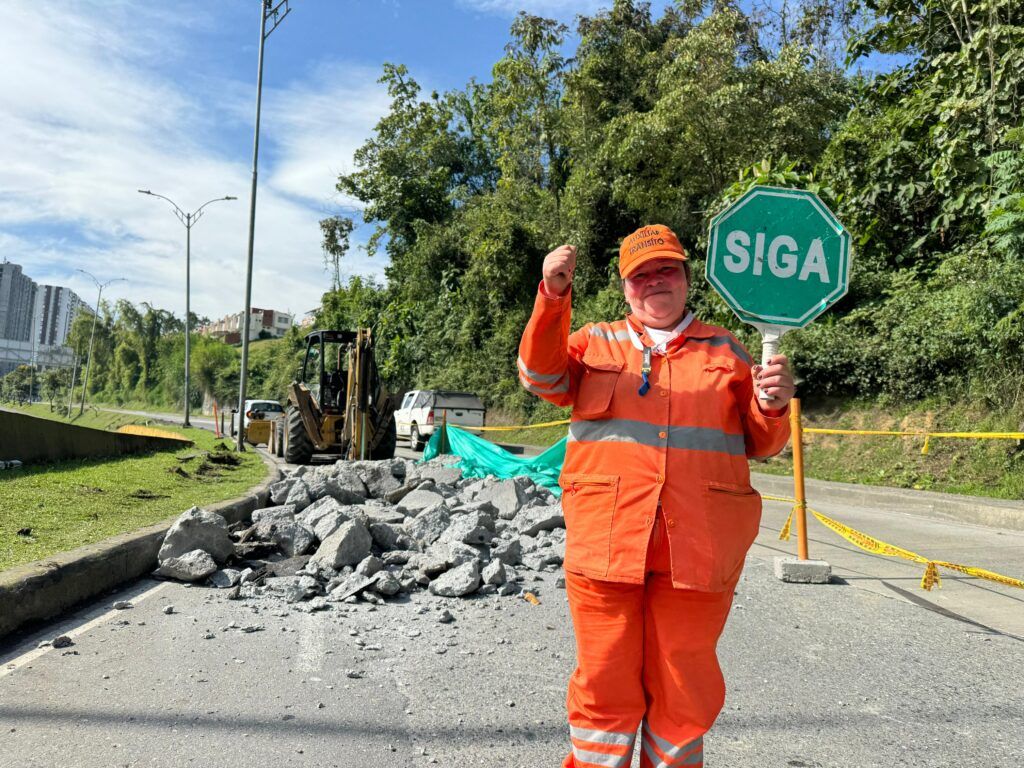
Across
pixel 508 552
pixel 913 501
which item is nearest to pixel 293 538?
pixel 508 552

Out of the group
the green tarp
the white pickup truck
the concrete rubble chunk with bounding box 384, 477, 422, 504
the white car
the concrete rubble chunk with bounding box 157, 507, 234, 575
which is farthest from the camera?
the white car

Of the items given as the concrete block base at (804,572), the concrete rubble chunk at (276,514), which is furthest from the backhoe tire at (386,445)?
the concrete block base at (804,572)

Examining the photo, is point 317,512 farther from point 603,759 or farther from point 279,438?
point 279,438

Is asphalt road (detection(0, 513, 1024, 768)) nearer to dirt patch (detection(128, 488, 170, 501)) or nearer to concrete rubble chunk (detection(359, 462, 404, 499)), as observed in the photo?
dirt patch (detection(128, 488, 170, 501))

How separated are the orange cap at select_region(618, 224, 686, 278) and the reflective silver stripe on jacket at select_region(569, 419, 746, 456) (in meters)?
0.50

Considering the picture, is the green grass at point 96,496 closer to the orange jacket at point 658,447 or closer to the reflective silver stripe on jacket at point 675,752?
the orange jacket at point 658,447

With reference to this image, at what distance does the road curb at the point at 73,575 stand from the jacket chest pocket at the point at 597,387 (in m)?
3.71

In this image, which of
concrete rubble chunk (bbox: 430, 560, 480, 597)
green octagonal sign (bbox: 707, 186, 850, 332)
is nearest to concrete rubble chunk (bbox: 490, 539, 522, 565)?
concrete rubble chunk (bbox: 430, 560, 480, 597)

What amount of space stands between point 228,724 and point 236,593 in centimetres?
218

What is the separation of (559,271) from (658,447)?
62cm

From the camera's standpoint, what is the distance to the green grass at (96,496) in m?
5.98

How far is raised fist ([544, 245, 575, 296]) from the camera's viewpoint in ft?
7.85

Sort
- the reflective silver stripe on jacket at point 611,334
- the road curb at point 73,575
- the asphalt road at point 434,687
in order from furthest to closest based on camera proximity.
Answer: the road curb at point 73,575
the asphalt road at point 434,687
the reflective silver stripe on jacket at point 611,334

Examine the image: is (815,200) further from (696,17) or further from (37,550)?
(696,17)
